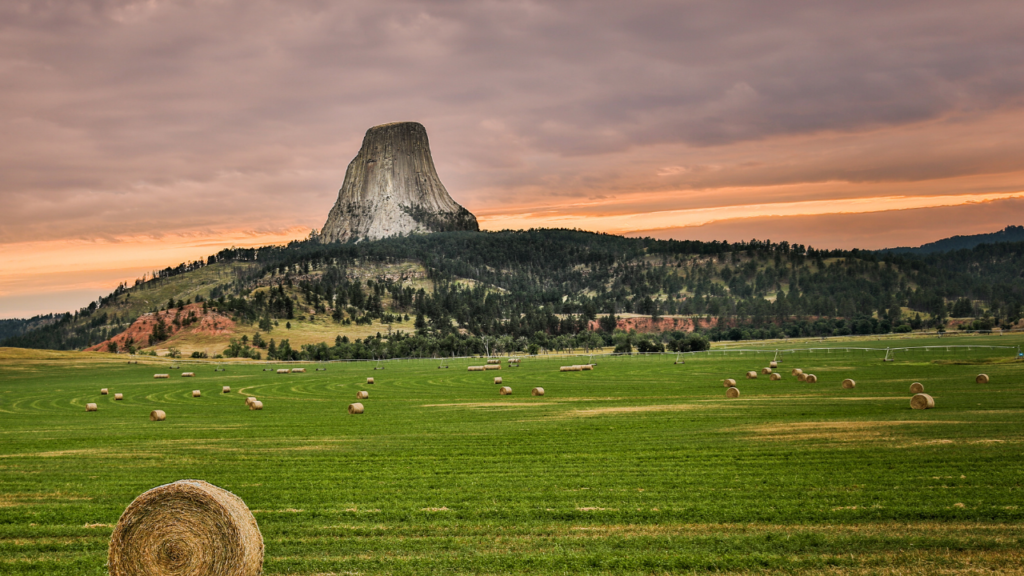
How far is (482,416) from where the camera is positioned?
107 feet

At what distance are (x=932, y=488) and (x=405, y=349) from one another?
132m


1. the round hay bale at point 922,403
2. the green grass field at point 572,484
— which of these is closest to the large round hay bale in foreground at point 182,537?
the green grass field at point 572,484

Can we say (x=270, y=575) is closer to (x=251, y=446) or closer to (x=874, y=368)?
(x=251, y=446)

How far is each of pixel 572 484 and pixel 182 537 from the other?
28.3ft

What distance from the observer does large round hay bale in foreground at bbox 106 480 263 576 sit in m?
10.7

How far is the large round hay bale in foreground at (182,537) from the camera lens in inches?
420

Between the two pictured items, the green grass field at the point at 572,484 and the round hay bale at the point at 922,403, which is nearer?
the green grass field at the point at 572,484

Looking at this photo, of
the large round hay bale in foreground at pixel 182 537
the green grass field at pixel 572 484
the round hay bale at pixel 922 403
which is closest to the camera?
the large round hay bale in foreground at pixel 182 537

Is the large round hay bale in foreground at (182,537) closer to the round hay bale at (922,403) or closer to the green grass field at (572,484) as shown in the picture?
the green grass field at (572,484)

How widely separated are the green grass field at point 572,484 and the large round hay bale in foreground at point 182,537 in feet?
2.60

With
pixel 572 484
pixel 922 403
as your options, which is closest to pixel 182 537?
pixel 572 484

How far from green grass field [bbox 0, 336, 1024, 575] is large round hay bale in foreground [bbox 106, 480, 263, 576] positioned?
79 cm

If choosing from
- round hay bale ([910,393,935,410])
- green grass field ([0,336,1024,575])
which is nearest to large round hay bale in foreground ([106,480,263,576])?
green grass field ([0,336,1024,575])

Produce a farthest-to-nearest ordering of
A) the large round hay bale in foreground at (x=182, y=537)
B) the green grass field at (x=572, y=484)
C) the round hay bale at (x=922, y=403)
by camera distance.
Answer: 1. the round hay bale at (x=922, y=403)
2. the green grass field at (x=572, y=484)
3. the large round hay bale in foreground at (x=182, y=537)
